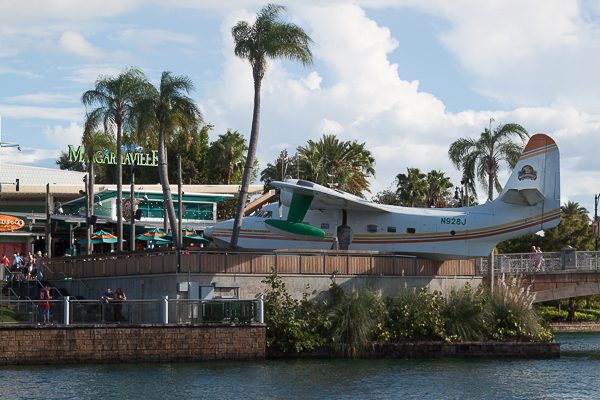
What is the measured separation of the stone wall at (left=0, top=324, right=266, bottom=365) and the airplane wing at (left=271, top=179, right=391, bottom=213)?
19.5ft

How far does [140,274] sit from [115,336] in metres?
5.08

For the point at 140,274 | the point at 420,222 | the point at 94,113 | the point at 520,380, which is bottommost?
the point at 520,380

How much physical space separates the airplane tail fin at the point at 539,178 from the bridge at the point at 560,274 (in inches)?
382

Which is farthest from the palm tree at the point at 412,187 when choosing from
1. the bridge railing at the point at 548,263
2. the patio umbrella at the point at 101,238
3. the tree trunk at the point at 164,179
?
the tree trunk at the point at 164,179

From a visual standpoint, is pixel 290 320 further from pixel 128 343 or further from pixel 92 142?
pixel 92 142

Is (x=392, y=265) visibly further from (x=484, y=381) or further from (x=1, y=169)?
(x=1, y=169)

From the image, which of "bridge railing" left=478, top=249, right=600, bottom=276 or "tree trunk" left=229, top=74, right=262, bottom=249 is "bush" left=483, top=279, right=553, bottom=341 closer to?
"bridge railing" left=478, top=249, right=600, bottom=276

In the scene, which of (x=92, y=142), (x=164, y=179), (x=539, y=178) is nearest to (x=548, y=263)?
(x=539, y=178)

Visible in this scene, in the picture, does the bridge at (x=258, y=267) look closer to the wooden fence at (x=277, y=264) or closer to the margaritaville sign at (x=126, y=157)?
the wooden fence at (x=277, y=264)

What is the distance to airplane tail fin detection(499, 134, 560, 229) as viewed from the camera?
3048cm

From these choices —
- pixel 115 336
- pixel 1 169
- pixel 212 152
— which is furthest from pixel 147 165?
pixel 115 336

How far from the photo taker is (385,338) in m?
27.2

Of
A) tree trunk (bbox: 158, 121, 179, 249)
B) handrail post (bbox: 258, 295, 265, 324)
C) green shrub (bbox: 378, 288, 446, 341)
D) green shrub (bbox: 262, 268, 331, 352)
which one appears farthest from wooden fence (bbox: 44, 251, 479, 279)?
tree trunk (bbox: 158, 121, 179, 249)

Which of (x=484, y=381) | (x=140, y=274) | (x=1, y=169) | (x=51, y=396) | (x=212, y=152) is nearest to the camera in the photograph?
(x=51, y=396)
